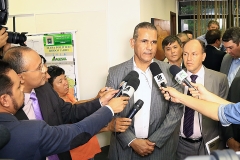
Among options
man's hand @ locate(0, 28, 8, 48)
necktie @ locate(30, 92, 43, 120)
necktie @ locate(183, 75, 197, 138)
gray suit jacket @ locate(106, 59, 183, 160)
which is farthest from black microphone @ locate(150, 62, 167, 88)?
man's hand @ locate(0, 28, 8, 48)

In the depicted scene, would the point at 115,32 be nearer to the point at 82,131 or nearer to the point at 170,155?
the point at 170,155

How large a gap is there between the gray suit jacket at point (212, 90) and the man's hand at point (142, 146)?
1.91 feet

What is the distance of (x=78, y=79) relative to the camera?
4066mm

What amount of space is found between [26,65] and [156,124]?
1.05 metres

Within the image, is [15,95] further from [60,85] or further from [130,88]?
[60,85]

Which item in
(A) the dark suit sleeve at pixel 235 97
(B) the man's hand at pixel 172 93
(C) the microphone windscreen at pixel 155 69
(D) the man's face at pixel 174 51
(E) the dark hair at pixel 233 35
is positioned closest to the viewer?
(B) the man's hand at pixel 172 93

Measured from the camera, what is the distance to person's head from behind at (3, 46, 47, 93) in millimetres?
1710

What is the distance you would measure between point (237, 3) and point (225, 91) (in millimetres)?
5802

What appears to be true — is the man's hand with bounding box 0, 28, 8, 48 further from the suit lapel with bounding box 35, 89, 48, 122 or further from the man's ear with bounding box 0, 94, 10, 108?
the man's ear with bounding box 0, 94, 10, 108

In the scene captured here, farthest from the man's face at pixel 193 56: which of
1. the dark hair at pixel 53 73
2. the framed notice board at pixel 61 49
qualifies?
the framed notice board at pixel 61 49

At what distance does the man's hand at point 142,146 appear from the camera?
2.09m

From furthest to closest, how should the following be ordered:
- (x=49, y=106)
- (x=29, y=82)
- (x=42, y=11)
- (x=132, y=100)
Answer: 1. (x=42, y=11)
2. (x=132, y=100)
3. (x=49, y=106)
4. (x=29, y=82)

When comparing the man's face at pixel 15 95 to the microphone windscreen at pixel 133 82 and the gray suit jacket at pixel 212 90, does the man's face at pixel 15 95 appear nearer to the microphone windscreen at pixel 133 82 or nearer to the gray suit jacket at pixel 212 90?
the microphone windscreen at pixel 133 82

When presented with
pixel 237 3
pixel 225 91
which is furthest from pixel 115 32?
pixel 237 3
